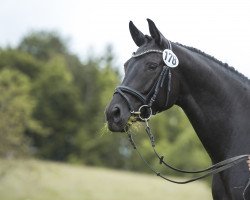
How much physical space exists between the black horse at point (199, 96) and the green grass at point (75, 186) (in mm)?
26675

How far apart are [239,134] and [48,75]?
76.7 metres

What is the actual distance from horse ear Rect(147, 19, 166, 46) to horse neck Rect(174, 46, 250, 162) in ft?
0.77

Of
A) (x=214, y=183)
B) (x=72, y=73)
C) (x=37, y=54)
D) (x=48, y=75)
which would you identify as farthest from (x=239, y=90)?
(x=37, y=54)

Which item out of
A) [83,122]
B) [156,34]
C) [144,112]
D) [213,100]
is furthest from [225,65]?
[83,122]

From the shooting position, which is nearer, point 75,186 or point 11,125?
point 11,125

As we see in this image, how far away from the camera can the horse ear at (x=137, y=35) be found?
23.9ft

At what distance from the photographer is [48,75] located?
82.2m

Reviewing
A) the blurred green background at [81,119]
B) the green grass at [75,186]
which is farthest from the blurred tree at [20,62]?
the green grass at [75,186]

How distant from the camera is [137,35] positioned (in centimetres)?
734

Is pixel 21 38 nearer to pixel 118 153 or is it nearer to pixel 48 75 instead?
pixel 48 75

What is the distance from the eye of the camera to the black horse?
6.76m

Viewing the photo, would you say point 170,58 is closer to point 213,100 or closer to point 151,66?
point 151,66

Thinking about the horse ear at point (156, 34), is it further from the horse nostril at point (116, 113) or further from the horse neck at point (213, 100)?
the horse nostril at point (116, 113)

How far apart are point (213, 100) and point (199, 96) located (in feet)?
0.62
